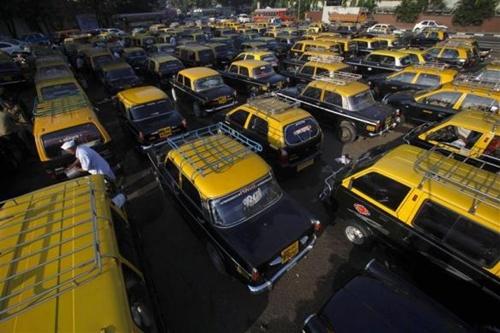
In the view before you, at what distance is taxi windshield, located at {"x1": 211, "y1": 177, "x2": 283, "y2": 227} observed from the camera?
4188 millimetres

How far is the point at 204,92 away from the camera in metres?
10.2

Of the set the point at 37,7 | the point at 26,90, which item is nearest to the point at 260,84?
the point at 26,90

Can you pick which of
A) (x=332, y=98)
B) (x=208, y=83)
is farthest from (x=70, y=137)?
(x=332, y=98)

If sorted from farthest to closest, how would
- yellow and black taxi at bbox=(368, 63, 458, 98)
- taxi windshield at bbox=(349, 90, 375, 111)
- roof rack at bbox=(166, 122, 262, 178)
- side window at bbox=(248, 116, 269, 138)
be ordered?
yellow and black taxi at bbox=(368, 63, 458, 98), taxi windshield at bbox=(349, 90, 375, 111), side window at bbox=(248, 116, 269, 138), roof rack at bbox=(166, 122, 262, 178)

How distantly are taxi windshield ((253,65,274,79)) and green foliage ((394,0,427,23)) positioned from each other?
125 feet

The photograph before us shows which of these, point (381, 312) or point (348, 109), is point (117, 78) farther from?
point (381, 312)

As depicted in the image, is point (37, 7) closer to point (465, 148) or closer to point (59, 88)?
point (59, 88)

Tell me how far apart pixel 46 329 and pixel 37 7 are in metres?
42.5

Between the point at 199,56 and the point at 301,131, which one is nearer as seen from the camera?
the point at 301,131

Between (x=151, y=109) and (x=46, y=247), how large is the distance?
6.25 metres

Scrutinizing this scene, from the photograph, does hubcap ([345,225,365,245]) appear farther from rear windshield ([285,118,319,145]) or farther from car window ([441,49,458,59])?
car window ([441,49,458,59])

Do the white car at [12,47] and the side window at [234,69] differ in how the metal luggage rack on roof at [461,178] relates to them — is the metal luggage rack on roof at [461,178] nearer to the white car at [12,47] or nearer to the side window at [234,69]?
the side window at [234,69]

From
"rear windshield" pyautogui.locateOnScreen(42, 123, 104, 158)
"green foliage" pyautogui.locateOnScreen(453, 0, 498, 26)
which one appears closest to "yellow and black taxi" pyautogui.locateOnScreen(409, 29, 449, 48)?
"green foliage" pyautogui.locateOnScreen(453, 0, 498, 26)

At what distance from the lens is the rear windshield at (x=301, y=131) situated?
20.7ft
